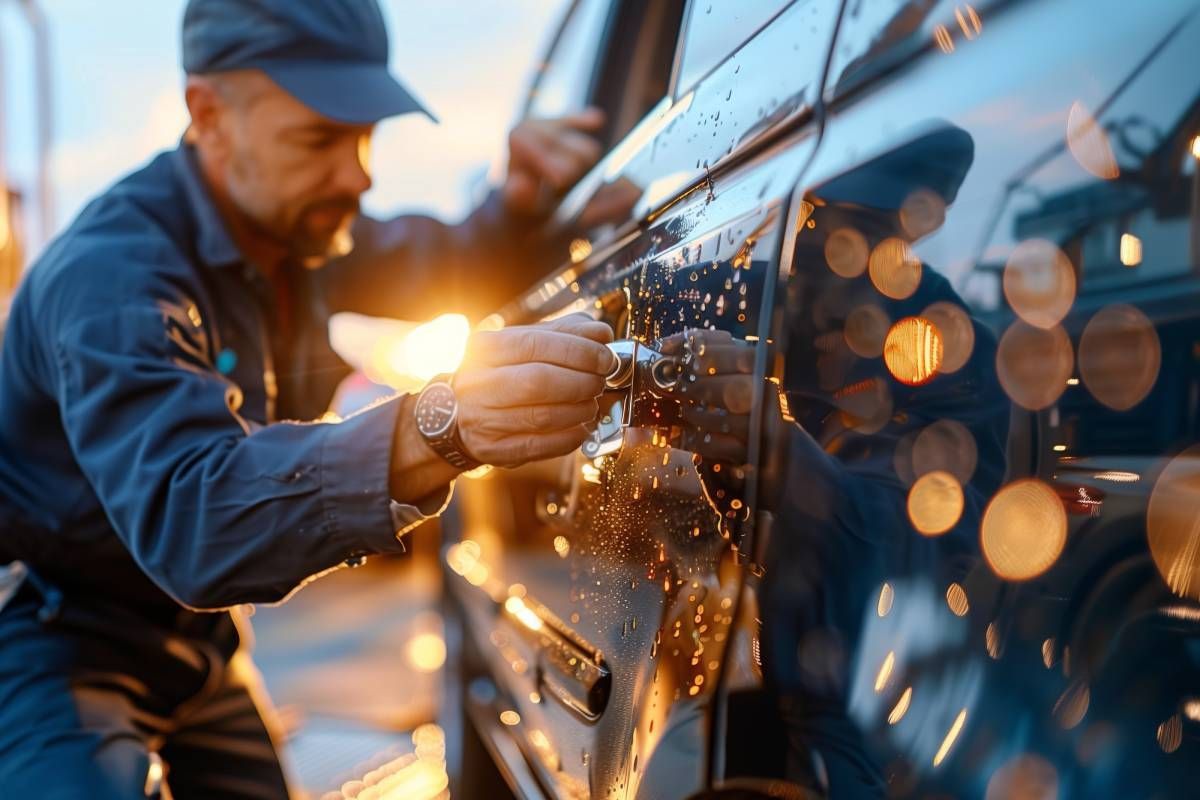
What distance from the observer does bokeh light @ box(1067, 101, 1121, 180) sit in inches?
24.2

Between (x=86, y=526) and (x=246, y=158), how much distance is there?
694mm

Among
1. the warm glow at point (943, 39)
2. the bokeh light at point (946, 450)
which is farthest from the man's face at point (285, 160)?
the bokeh light at point (946, 450)

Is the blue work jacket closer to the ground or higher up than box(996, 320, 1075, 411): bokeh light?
closer to the ground

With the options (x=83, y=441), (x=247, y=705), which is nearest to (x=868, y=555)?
(x=83, y=441)

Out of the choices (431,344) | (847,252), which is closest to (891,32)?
(847,252)

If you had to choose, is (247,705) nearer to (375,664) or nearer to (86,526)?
(86,526)

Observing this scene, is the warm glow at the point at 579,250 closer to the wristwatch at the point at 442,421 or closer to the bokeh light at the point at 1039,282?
the wristwatch at the point at 442,421

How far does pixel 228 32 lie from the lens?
5.99ft

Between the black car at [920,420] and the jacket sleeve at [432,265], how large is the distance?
1511 mm

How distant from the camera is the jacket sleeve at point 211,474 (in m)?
1.26

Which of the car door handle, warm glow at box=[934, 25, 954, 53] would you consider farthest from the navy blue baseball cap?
warm glow at box=[934, 25, 954, 53]

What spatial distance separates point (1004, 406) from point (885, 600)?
0.51 ft

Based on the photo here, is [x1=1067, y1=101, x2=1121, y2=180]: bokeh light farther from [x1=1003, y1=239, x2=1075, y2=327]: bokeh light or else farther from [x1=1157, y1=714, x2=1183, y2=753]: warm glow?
[x1=1157, y1=714, x2=1183, y2=753]: warm glow

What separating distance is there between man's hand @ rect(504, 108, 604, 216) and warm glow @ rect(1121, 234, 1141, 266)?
1699mm
